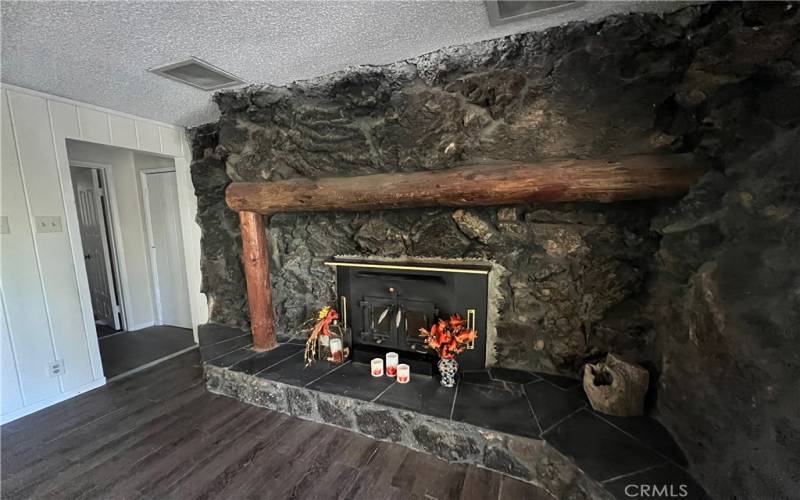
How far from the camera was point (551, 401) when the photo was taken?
5.71 ft

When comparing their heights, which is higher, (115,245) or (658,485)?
(115,245)

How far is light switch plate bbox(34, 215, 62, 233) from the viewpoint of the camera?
82.7 inches

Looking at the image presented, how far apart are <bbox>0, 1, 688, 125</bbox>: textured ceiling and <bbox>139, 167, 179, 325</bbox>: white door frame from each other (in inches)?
62.1

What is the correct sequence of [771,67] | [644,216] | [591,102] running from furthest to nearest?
1. [644,216]
2. [591,102]
3. [771,67]

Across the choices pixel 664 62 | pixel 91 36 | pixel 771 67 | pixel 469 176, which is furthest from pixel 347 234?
pixel 771 67

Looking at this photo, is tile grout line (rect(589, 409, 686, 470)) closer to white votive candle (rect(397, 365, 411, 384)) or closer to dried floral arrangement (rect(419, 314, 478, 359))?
dried floral arrangement (rect(419, 314, 478, 359))

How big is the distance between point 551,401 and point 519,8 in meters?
2.03

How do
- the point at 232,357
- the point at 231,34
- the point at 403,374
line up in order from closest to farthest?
the point at 231,34 → the point at 403,374 → the point at 232,357

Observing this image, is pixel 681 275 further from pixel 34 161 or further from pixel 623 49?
pixel 34 161

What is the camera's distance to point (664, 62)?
1.43 metres

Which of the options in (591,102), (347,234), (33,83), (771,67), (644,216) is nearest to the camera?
(771,67)

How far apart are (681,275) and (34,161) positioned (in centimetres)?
397

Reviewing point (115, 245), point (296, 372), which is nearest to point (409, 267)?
point (296, 372)

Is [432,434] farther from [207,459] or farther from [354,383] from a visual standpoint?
[207,459]
